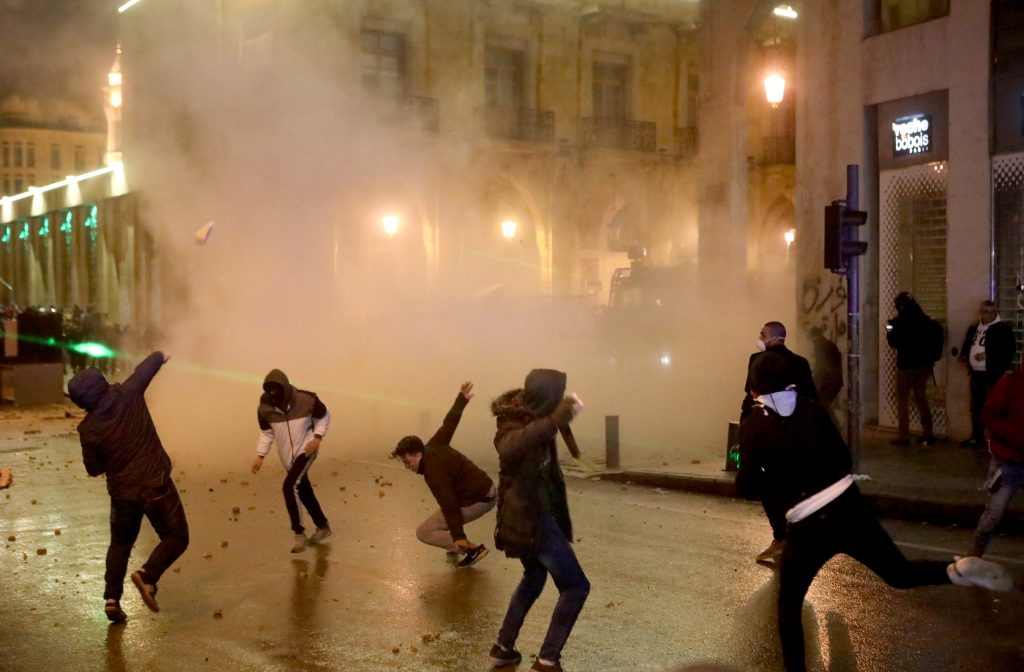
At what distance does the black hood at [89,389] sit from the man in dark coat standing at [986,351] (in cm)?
758

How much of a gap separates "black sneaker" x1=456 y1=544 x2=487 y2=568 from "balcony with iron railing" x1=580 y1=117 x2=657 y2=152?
22.7m

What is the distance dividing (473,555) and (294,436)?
1.55 meters

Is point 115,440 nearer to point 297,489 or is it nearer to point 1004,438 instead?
point 297,489

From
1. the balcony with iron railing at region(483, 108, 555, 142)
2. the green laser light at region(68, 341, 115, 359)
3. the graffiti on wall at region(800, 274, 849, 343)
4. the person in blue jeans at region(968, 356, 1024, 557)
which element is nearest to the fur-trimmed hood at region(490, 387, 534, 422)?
the person in blue jeans at region(968, 356, 1024, 557)

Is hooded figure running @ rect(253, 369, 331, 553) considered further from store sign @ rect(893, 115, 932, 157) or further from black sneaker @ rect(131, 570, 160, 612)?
store sign @ rect(893, 115, 932, 157)

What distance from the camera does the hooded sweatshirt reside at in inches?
295

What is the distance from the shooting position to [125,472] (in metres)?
5.88

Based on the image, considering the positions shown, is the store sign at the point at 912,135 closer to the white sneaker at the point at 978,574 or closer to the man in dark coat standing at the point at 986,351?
the man in dark coat standing at the point at 986,351

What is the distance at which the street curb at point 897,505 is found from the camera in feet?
26.2

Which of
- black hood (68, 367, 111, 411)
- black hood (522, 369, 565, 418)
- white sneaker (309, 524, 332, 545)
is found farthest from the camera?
white sneaker (309, 524, 332, 545)

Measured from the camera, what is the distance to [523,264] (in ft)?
92.3

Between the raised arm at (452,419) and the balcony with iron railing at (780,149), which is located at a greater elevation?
the balcony with iron railing at (780,149)

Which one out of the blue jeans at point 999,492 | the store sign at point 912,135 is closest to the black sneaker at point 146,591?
the blue jeans at point 999,492

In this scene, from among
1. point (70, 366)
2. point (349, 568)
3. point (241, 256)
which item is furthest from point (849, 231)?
point (70, 366)
